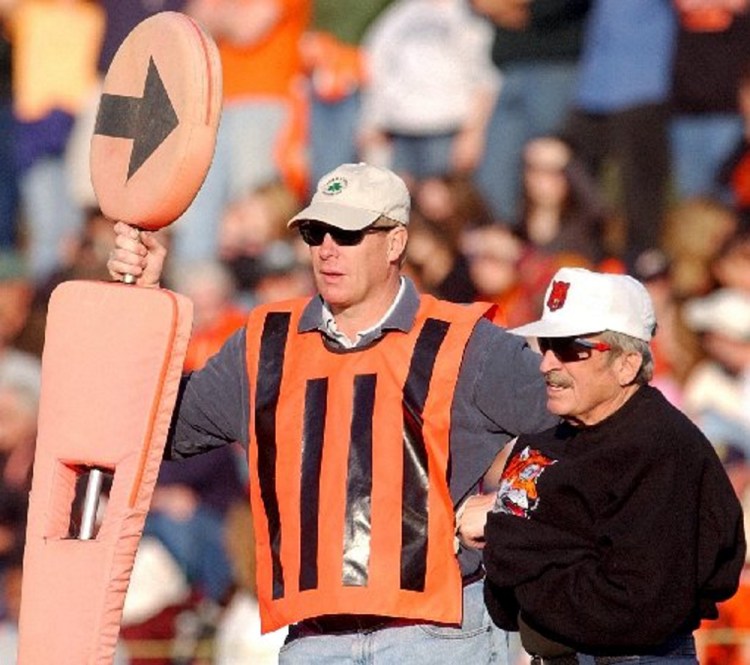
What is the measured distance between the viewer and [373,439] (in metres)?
4.99

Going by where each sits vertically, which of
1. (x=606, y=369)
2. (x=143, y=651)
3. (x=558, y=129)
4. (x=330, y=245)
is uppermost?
(x=558, y=129)

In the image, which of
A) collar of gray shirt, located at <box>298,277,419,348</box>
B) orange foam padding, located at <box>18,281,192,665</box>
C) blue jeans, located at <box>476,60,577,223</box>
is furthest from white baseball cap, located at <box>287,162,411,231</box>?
blue jeans, located at <box>476,60,577,223</box>

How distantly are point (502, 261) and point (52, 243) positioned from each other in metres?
2.30

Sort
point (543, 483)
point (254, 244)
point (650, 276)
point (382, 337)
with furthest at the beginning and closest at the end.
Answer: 1. point (254, 244)
2. point (650, 276)
3. point (382, 337)
4. point (543, 483)

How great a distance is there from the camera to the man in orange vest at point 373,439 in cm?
→ 496

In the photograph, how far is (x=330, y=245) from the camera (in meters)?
5.12

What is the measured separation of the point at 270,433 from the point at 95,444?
423 millimetres

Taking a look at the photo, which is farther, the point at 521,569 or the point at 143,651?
the point at 143,651

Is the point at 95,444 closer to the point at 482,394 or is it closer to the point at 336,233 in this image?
the point at 336,233

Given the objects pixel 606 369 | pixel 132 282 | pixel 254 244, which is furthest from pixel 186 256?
pixel 606 369

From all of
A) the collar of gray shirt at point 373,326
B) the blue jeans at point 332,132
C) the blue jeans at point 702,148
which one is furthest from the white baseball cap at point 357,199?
the blue jeans at point 332,132

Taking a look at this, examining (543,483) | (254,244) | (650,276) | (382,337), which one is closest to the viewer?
(543,483)

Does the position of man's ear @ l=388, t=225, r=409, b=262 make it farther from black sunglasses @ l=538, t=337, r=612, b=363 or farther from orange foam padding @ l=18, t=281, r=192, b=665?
black sunglasses @ l=538, t=337, r=612, b=363

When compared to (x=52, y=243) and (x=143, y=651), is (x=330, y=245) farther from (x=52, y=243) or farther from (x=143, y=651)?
(x=52, y=243)
